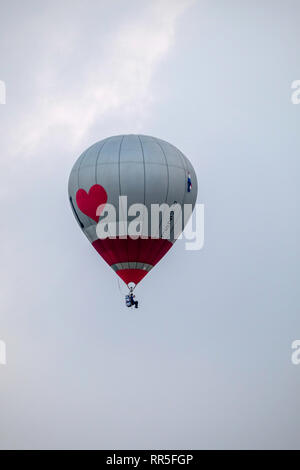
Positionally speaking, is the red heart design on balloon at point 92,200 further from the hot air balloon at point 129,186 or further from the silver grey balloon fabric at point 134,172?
the silver grey balloon fabric at point 134,172

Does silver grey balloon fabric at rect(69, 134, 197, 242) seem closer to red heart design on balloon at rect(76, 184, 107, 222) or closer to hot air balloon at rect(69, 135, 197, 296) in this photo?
hot air balloon at rect(69, 135, 197, 296)

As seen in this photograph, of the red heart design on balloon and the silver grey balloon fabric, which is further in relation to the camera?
the red heart design on balloon

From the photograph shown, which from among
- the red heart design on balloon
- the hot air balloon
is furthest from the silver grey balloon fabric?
the red heart design on balloon

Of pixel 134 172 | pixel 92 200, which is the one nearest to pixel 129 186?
pixel 134 172

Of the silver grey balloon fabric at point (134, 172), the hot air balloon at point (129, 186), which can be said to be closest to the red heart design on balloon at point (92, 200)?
the hot air balloon at point (129, 186)

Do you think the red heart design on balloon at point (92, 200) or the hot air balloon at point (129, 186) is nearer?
the hot air balloon at point (129, 186)

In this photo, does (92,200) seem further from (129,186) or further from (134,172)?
(134,172)
